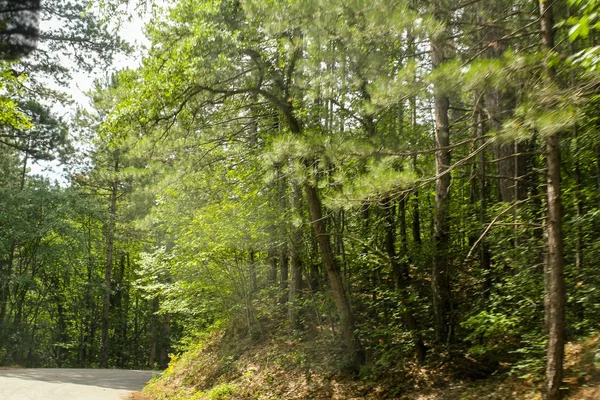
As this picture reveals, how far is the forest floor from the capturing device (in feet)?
19.4

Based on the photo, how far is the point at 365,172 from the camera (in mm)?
7199

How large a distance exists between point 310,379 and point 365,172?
4.23 m

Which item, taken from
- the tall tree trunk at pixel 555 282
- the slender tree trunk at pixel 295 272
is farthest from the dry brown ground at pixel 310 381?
the slender tree trunk at pixel 295 272

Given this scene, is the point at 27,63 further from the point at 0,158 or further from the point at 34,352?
the point at 34,352

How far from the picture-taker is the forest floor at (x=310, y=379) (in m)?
5.90

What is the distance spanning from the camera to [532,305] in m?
6.63

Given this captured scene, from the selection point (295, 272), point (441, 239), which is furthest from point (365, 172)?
point (295, 272)

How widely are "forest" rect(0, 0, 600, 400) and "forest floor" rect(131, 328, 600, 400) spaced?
0.08 meters

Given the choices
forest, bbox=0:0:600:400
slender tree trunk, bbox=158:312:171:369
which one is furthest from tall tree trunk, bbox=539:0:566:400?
slender tree trunk, bbox=158:312:171:369

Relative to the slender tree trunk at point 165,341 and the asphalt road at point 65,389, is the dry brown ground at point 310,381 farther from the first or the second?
the slender tree trunk at point 165,341

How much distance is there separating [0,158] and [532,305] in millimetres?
23435

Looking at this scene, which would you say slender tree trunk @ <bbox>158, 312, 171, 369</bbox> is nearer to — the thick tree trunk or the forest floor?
the forest floor

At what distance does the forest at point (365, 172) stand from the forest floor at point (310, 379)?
0.08 meters

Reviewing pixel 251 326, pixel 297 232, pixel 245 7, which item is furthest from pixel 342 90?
pixel 251 326
